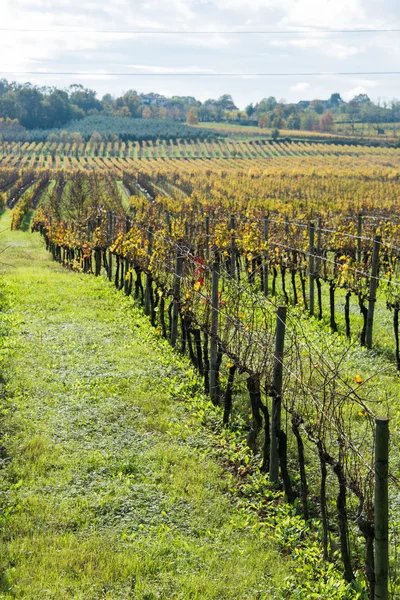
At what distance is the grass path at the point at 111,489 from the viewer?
17.0 feet

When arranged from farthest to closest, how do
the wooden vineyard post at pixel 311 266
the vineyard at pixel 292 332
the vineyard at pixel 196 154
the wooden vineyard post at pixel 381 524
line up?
the vineyard at pixel 196 154 → the wooden vineyard post at pixel 311 266 → the vineyard at pixel 292 332 → the wooden vineyard post at pixel 381 524

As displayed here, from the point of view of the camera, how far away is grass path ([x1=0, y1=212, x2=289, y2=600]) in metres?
5.17

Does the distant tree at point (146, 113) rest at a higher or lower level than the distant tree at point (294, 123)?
higher

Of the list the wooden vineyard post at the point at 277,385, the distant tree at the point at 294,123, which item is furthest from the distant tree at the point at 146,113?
the wooden vineyard post at the point at 277,385

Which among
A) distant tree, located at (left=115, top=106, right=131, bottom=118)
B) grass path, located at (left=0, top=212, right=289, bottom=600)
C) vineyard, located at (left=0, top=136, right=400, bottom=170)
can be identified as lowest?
grass path, located at (left=0, top=212, right=289, bottom=600)

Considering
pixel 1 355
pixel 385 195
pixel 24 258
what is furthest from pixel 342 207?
pixel 1 355

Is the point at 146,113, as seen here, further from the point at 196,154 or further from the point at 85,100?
the point at 196,154

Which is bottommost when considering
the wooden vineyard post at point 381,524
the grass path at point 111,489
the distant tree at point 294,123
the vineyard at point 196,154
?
the grass path at point 111,489

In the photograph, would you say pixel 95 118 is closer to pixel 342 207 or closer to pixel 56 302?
pixel 342 207

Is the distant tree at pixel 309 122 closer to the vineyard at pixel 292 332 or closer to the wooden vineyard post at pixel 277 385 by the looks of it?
the vineyard at pixel 292 332

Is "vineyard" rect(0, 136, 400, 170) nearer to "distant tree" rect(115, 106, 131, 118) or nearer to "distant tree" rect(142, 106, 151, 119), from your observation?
"distant tree" rect(115, 106, 131, 118)

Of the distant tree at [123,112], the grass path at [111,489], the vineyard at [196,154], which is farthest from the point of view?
Result: the distant tree at [123,112]

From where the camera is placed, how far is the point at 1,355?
36.0 feet

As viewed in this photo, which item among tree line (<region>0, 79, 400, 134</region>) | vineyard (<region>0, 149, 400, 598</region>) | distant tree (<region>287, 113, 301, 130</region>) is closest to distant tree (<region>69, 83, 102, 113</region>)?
tree line (<region>0, 79, 400, 134</region>)
